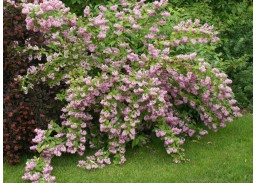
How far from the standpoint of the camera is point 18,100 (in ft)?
16.4

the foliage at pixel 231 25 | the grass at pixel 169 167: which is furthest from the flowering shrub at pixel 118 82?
the foliage at pixel 231 25

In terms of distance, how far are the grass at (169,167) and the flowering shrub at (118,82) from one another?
0.38 feet

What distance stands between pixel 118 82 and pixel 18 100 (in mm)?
1012

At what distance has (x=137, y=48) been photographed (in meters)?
5.63

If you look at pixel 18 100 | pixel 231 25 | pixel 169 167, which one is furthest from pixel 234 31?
pixel 18 100

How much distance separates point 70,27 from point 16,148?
140 cm

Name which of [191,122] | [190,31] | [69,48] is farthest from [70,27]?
[191,122]

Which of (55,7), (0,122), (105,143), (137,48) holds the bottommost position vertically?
(105,143)

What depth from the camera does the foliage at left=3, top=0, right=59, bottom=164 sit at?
485 centimetres

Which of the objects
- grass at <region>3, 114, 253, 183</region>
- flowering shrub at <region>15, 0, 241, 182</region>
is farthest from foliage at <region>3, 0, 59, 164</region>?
grass at <region>3, 114, 253, 183</region>

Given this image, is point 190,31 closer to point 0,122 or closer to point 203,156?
point 203,156

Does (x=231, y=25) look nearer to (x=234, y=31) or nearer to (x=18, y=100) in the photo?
(x=234, y=31)

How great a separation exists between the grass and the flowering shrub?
0.38ft

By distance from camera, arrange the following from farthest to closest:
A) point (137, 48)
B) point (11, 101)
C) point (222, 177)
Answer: point (137, 48)
point (11, 101)
point (222, 177)
